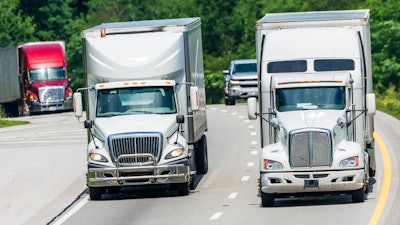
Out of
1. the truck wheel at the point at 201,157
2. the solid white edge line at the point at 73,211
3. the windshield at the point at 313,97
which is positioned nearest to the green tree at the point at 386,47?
the truck wheel at the point at 201,157

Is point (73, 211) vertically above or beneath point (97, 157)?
beneath

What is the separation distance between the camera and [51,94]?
61.7m

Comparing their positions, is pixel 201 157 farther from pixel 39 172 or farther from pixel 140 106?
pixel 39 172

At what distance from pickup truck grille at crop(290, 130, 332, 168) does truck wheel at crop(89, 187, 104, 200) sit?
481cm

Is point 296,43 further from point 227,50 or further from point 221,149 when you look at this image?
point 227,50

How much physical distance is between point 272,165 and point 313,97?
6.17 feet

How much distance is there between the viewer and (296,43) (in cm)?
2545

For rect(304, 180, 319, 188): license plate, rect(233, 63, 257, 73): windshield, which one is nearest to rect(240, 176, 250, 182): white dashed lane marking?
→ rect(304, 180, 319, 188): license plate

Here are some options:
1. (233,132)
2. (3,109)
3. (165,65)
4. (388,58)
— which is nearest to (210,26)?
(388,58)

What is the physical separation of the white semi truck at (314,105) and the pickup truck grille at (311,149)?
0.02 meters

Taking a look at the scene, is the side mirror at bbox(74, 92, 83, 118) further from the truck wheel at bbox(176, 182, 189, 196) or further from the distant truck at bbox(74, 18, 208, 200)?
the truck wheel at bbox(176, 182, 189, 196)

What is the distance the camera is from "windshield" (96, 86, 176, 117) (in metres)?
27.0

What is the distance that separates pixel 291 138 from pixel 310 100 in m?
1.38

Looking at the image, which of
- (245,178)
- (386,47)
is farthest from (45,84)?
(245,178)
